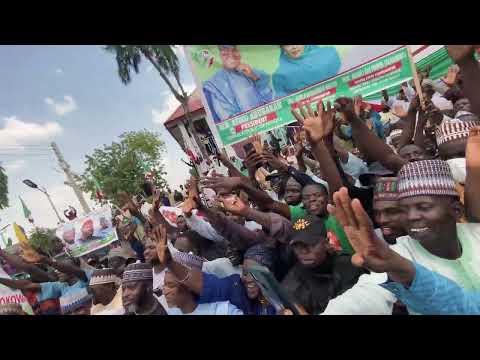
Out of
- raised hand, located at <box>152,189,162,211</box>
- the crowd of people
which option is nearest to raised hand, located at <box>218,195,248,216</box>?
the crowd of people

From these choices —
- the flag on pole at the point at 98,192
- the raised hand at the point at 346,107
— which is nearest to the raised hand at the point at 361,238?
the raised hand at the point at 346,107

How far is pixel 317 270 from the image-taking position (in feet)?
6.61

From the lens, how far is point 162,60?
8.95ft

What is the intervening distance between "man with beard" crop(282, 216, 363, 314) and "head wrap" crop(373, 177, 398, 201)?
0.40 metres

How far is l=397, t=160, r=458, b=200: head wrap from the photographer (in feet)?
5.00

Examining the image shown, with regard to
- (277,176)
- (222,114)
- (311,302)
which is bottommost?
(311,302)

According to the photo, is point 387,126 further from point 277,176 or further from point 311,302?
point 311,302

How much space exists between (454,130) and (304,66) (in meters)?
1.17

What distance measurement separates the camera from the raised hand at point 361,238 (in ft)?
3.96

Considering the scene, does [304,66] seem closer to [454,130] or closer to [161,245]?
[454,130]

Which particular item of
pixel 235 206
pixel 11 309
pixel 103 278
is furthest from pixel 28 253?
pixel 235 206

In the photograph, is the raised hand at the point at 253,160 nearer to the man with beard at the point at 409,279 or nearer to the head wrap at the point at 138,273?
the head wrap at the point at 138,273
